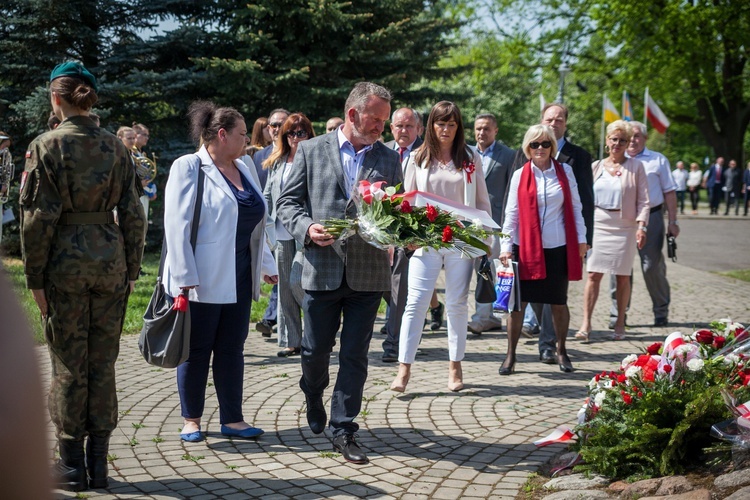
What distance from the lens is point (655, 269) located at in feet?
33.9

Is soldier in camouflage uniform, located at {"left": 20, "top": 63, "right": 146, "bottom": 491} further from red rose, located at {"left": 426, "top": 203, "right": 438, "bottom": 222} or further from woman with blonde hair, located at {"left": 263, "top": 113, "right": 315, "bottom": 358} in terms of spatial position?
woman with blonde hair, located at {"left": 263, "top": 113, "right": 315, "bottom": 358}

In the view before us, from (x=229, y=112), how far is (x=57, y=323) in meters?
1.79

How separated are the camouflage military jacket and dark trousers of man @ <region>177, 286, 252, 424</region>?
910mm

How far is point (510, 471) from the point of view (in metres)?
5.02

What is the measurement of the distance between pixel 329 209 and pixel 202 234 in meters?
0.84

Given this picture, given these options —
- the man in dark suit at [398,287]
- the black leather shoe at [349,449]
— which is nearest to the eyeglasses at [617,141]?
the man in dark suit at [398,287]

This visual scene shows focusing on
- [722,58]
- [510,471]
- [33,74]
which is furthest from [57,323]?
[722,58]

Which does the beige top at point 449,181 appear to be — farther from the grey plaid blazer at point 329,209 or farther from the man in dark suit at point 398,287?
the grey plaid blazer at point 329,209

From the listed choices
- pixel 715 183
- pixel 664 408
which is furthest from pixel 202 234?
pixel 715 183

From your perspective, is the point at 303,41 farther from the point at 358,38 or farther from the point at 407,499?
the point at 407,499

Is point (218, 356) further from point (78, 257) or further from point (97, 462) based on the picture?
point (78, 257)

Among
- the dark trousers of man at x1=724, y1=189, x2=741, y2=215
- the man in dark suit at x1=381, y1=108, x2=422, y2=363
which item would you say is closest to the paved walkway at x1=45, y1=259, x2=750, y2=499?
the man in dark suit at x1=381, y1=108, x2=422, y2=363

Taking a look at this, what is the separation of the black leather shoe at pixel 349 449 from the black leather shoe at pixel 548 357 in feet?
10.9

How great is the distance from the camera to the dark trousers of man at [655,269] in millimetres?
10203
